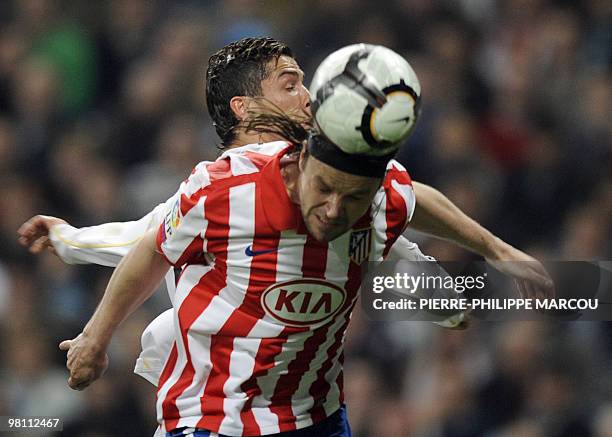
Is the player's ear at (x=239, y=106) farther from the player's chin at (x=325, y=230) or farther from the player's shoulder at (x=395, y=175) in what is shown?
the player's chin at (x=325, y=230)

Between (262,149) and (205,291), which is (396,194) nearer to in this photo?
(262,149)

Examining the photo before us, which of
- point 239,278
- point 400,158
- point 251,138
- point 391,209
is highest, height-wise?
point 400,158

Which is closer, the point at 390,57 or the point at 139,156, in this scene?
the point at 390,57

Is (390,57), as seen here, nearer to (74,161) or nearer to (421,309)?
(421,309)

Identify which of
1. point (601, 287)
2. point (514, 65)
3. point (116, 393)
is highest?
point (514, 65)

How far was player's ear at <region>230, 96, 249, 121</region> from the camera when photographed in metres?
3.04

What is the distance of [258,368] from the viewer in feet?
8.94

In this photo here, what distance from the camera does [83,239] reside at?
3.16 metres

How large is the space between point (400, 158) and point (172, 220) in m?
3.35

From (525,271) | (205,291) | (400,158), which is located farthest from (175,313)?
(400,158)

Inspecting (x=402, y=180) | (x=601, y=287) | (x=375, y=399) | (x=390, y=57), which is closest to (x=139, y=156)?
(x=375, y=399)

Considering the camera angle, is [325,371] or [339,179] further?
[325,371]

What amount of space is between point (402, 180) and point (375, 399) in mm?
2696

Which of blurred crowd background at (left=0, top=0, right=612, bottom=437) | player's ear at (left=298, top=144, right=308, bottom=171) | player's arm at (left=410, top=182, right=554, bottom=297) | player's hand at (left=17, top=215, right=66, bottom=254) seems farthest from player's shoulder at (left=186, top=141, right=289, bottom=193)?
blurred crowd background at (left=0, top=0, right=612, bottom=437)
